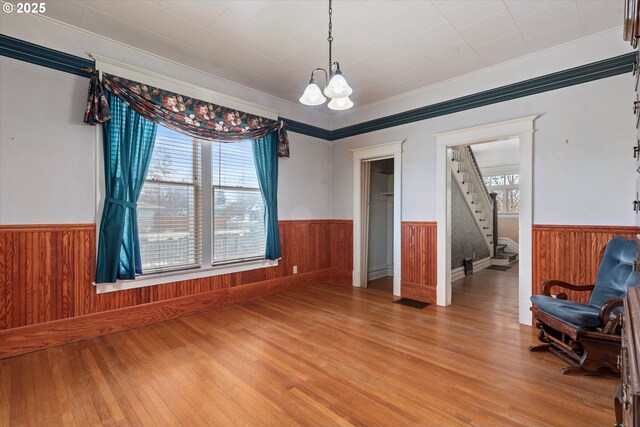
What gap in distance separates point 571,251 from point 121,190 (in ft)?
15.6

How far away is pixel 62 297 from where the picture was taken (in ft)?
9.06

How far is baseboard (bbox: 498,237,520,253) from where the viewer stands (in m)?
7.68

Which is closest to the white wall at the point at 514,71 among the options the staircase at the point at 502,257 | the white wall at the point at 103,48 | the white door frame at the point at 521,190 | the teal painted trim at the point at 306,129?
the white door frame at the point at 521,190

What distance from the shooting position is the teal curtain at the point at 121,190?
293 centimetres

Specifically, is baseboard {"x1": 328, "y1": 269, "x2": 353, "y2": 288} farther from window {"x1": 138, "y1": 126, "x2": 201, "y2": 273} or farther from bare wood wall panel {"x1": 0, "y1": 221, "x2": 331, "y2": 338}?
bare wood wall panel {"x1": 0, "y1": 221, "x2": 331, "y2": 338}

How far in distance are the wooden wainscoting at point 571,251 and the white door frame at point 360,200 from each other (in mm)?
1707

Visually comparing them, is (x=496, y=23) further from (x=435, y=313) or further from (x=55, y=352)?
(x=55, y=352)

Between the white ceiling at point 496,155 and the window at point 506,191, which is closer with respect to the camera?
the white ceiling at point 496,155

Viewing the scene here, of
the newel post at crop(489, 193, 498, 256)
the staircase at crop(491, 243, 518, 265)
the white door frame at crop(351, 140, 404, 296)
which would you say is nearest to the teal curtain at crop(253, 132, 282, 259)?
the white door frame at crop(351, 140, 404, 296)

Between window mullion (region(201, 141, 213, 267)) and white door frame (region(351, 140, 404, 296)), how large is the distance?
7.76ft

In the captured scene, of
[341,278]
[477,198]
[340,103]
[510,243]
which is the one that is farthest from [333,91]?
[510,243]

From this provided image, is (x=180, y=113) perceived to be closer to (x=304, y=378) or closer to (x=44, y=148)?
(x=44, y=148)

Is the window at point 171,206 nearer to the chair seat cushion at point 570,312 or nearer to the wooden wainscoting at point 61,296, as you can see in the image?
the wooden wainscoting at point 61,296

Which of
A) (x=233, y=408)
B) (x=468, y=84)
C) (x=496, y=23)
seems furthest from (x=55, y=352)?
(x=468, y=84)
